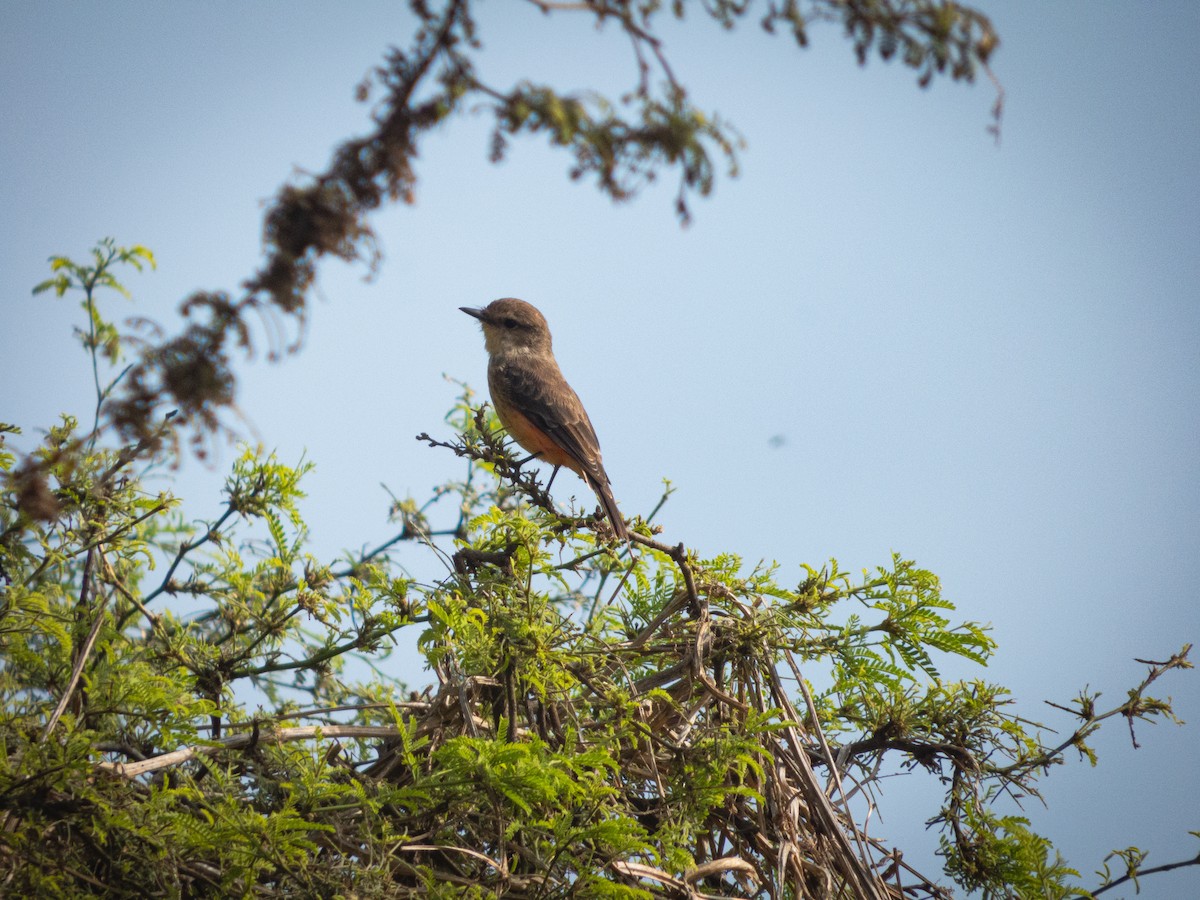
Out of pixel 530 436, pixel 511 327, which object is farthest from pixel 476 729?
pixel 511 327

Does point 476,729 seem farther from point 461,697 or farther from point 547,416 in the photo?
point 547,416

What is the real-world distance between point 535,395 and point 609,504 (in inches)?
82.5

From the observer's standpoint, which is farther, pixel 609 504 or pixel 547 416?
pixel 547 416

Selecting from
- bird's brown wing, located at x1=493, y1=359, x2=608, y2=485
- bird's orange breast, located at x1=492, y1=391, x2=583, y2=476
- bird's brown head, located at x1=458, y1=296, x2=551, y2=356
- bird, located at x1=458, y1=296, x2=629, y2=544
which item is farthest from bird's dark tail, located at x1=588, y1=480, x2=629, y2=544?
bird's brown head, located at x1=458, y1=296, x2=551, y2=356

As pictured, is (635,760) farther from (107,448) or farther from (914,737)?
(107,448)

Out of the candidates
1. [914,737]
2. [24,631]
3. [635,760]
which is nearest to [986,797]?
[914,737]

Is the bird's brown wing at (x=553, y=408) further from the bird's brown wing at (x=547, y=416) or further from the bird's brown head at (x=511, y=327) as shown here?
the bird's brown head at (x=511, y=327)

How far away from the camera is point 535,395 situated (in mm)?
6504

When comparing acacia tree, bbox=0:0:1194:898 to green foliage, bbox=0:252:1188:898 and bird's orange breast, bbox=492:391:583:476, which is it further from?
bird's orange breast, bbox=492:391:583:476

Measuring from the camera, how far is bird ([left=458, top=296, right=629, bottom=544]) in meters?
6.02

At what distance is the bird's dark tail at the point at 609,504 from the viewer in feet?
12.3

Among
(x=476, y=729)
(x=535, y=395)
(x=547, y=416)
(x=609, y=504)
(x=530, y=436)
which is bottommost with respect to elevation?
(x=476, y=729)

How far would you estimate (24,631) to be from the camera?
3213mm

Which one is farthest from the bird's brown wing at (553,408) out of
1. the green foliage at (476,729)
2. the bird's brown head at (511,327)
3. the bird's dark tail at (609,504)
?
the green foliage at (476,729)
